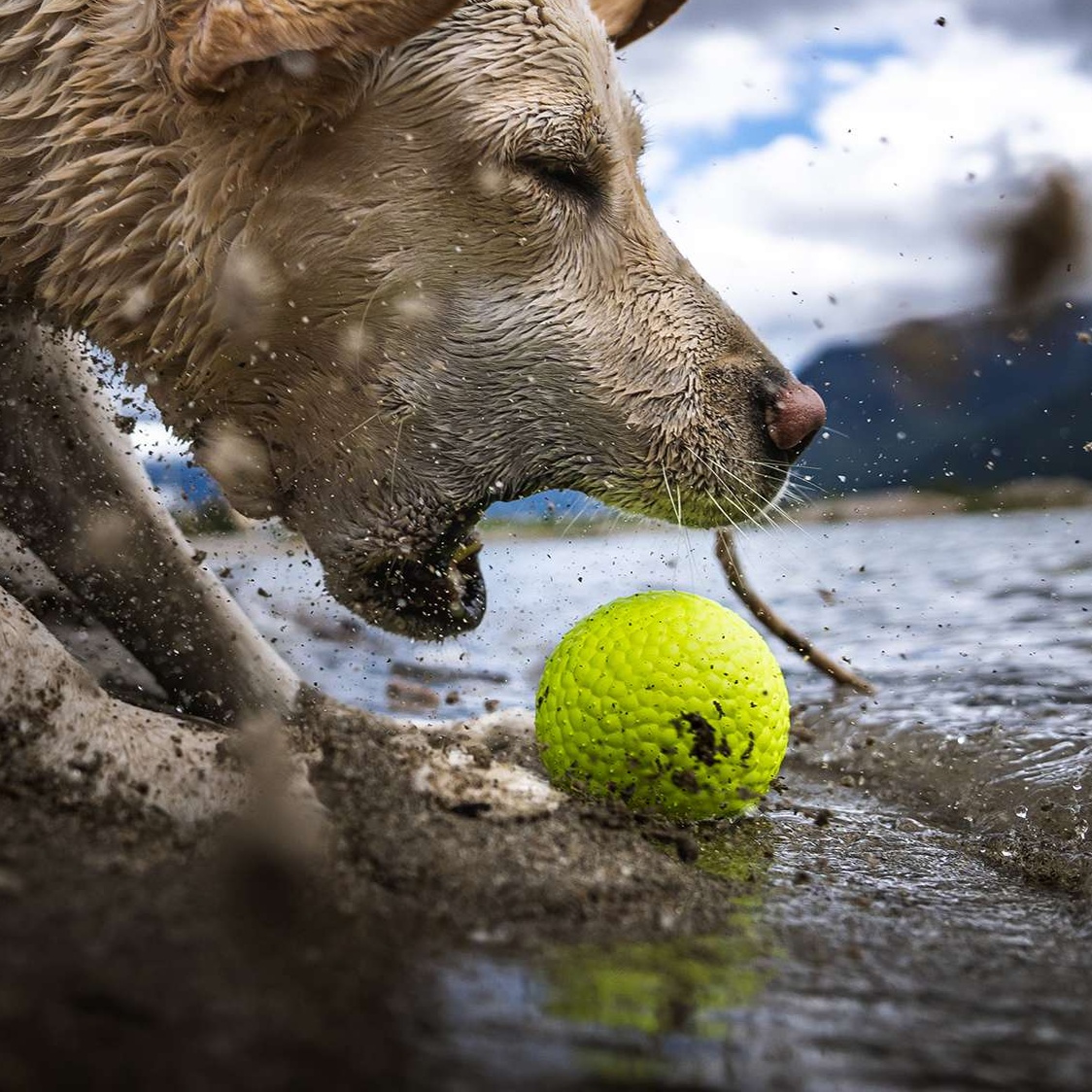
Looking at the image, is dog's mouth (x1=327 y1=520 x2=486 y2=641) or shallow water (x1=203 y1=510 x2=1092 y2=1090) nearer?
shallow water (x1=203 y1=510 x2=1092 y2=1090)

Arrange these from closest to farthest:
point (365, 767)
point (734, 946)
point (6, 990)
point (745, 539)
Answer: point (6, 990) < point (734, 946) < point (365, 767) < point (745, 539)

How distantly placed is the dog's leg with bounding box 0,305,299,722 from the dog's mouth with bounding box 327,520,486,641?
0.67 metres

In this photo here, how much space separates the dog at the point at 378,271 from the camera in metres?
2.83

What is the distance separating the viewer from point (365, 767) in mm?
2549

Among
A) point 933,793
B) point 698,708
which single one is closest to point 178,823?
point 698,708

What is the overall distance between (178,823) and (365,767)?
15.0 inches

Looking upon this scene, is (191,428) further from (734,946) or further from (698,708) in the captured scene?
(734,946)

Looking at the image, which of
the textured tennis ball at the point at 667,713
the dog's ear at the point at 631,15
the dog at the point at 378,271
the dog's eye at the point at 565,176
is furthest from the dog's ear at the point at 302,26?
the textured tennis ball at the point at 667,713

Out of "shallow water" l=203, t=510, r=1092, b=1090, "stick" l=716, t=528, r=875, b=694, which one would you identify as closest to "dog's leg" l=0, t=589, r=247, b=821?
"shallow water" l=203, t=510, r=1092, b=1090

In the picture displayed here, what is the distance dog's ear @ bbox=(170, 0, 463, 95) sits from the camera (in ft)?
8.49

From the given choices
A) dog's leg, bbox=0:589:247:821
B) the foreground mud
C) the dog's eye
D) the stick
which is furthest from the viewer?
the stick

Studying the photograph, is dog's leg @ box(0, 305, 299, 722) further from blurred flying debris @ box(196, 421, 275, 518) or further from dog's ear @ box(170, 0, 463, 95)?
dog's ear @ box(170, 0, 463, 95)

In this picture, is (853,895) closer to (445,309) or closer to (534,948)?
(534,948)

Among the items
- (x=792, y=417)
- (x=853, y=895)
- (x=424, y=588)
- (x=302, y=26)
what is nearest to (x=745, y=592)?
(x=792, y=417)
